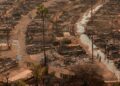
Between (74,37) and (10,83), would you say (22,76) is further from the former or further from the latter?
(74,37)

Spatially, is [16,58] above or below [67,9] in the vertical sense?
below

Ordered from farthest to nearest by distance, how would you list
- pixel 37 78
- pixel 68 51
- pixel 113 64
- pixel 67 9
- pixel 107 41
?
1. pixel 67 9
2. pixel 107 41
3. pixel 68 51
4. pixel 113 64
5. pixel 37 78

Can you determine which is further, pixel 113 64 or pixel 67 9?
pixel 67 9

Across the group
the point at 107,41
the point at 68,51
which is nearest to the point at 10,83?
the point at 68,51

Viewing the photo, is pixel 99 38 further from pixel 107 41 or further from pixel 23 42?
pixel 23 42

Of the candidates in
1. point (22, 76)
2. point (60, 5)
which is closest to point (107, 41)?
point (22, 76)

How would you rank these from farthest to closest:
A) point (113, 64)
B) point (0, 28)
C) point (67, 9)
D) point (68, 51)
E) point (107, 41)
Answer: point (67, 9), point (0, 28), point (107, 41), point (68, 51), point (113, 64)

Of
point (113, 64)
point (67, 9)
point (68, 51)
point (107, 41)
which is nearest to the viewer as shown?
point (113, 64)

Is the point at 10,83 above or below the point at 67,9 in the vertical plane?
below

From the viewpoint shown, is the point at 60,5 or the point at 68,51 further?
the point at 60,5
